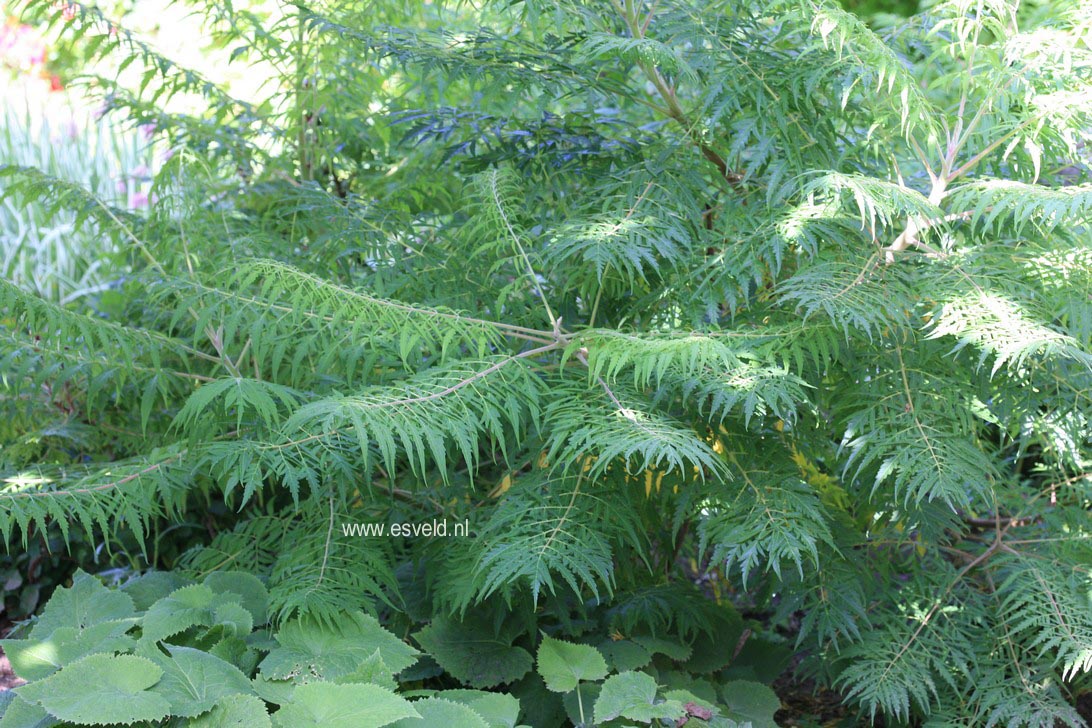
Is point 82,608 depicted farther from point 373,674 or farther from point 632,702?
point 632,702

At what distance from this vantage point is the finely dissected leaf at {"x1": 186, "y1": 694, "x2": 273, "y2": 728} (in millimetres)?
1690

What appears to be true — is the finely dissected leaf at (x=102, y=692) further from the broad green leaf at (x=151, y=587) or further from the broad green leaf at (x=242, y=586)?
the broad green leaf at (x=151, y=587)

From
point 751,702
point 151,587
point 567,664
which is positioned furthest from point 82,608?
point 751,702

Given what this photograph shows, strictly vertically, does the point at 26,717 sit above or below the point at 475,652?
above

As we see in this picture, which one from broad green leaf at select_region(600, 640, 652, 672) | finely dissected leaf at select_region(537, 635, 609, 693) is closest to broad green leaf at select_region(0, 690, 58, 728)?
finely dissected leaf at select_region(537, 635, 609, 693)

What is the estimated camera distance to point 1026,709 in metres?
1.92

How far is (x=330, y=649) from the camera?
191cm

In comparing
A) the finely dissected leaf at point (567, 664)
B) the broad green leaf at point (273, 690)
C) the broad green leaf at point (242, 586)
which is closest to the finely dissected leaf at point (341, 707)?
the broad green leaf at point (273, 690)

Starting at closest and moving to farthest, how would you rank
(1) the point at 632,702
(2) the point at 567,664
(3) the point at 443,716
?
1. (3) the point at 443,716
2. (1) the point at 632,702
3. (2) the point at 567,664

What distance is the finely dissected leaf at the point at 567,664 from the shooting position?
198 centimetres

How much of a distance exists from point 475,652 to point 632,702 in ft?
1.32

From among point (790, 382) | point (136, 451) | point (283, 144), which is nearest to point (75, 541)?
point (136, 451)

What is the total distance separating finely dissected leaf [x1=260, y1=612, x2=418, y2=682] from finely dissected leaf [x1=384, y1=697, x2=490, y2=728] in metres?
0.13

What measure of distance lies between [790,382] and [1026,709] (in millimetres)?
802
